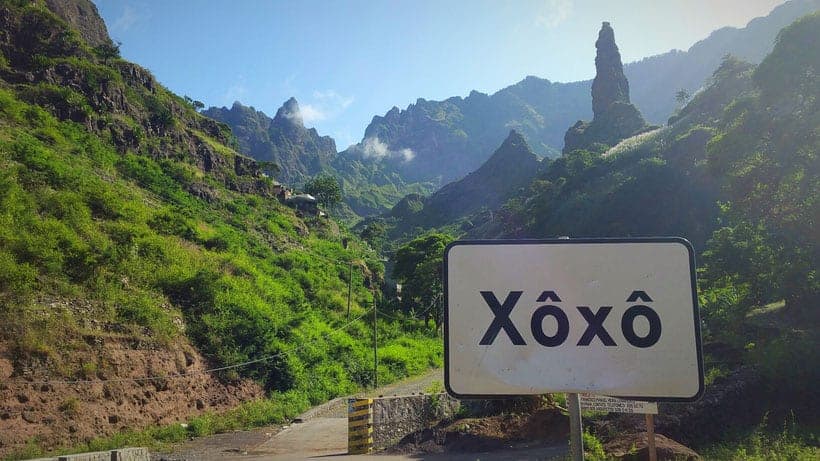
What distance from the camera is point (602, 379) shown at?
6.98ft

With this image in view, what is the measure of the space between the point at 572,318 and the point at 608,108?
125m

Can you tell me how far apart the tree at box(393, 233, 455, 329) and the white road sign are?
128 feet

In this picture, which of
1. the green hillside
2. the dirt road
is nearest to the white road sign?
the dirt road

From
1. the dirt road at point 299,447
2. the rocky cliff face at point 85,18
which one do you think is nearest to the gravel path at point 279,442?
the dirt road at point 299,447

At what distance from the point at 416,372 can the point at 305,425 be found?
14315mm

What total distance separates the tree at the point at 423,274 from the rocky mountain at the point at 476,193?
3679 inches

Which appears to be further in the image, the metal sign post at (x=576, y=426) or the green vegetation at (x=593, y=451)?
the green vegetation at (x=593, y=451)

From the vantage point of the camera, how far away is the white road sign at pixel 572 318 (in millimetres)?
2137

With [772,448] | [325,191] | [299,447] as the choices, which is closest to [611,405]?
[772,448]

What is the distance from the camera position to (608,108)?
114 metres

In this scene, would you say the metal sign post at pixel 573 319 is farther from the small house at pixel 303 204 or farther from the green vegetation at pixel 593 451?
the small house at pixel 303 204

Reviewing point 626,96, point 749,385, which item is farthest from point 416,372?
point 626,96

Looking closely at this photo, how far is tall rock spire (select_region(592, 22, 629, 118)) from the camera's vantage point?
117 metres

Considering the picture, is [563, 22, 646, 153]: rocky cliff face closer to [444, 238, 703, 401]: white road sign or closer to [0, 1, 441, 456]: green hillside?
[0, 1, 441, 456]: green hillside
